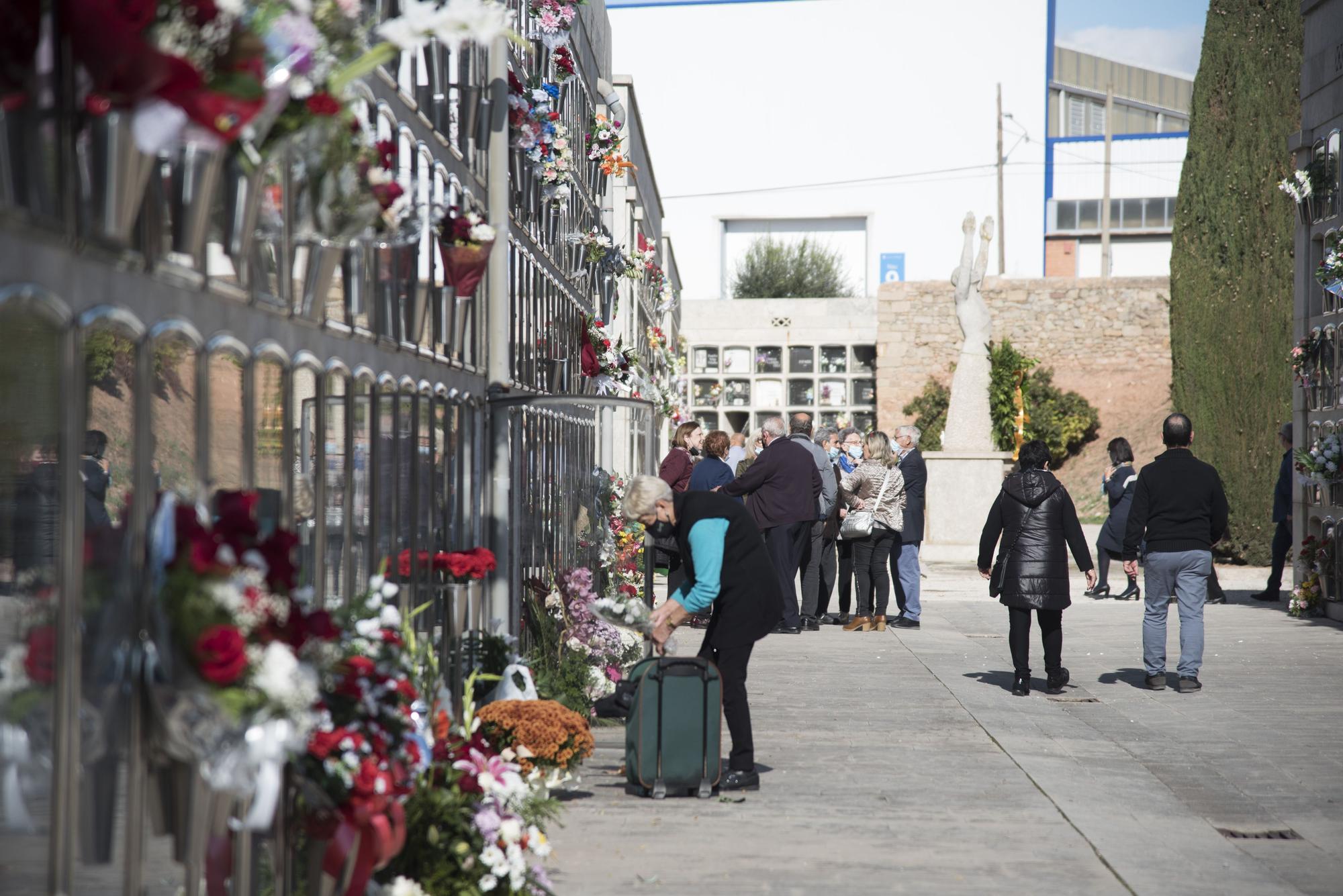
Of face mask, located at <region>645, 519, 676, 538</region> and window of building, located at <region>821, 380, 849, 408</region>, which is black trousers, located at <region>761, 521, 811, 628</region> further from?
window of building, located at <region>821, 380, 849, 408</region>

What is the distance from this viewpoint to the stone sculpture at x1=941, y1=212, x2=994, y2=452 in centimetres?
1831

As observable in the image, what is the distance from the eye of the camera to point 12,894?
7.91ft

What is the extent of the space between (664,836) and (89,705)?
293 cm

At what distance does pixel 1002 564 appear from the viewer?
8516 mm

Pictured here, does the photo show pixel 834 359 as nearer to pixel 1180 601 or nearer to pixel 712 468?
pixel 712 468

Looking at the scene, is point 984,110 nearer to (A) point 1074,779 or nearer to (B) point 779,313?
(B) point 779,313

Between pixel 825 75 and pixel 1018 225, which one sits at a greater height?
pixel 825 75

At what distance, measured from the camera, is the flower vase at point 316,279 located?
3.62 meters

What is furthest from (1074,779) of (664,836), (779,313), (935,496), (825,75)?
(825,75)

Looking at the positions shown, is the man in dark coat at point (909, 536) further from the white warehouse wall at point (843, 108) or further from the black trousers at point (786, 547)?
the white warehouse wall at point (843, 108)

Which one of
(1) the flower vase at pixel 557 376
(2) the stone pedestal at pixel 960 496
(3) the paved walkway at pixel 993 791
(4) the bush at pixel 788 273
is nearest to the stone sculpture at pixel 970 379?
(2) the stone pedestal at pixel 960 496

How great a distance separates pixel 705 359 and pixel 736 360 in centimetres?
73

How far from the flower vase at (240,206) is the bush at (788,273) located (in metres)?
37.3

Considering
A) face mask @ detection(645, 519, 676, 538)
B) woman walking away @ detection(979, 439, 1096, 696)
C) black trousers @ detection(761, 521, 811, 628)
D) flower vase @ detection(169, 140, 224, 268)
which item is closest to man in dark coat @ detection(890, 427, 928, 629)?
black trousers @ detection(761, 521, 811, 628)
